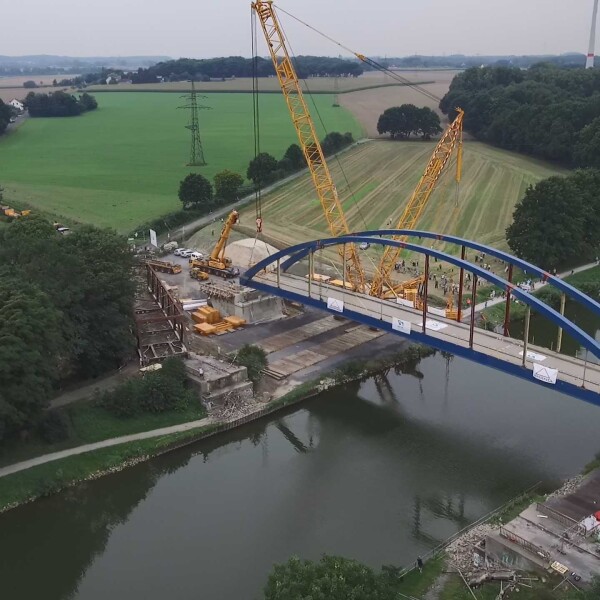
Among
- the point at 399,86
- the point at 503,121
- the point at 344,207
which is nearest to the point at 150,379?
the point at 344,207

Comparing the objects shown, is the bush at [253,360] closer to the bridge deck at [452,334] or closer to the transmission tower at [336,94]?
the bridge deck at [452,334]

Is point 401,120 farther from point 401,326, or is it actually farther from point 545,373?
point 545,373

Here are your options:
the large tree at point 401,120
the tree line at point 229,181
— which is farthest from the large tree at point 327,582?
the large tree at point 401,120

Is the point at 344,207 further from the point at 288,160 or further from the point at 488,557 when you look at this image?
the point at 488,557

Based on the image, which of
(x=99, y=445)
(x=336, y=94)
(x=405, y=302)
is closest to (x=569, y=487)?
(x=405, y=302)

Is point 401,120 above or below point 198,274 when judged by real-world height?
above

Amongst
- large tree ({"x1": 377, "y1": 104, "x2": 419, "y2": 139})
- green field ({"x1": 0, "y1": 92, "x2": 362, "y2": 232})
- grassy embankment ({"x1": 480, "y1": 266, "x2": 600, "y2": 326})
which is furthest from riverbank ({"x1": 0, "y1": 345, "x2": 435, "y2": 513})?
large tree ({"x1": 377, "y1": 104, "x2": 419, "y2": 139})
